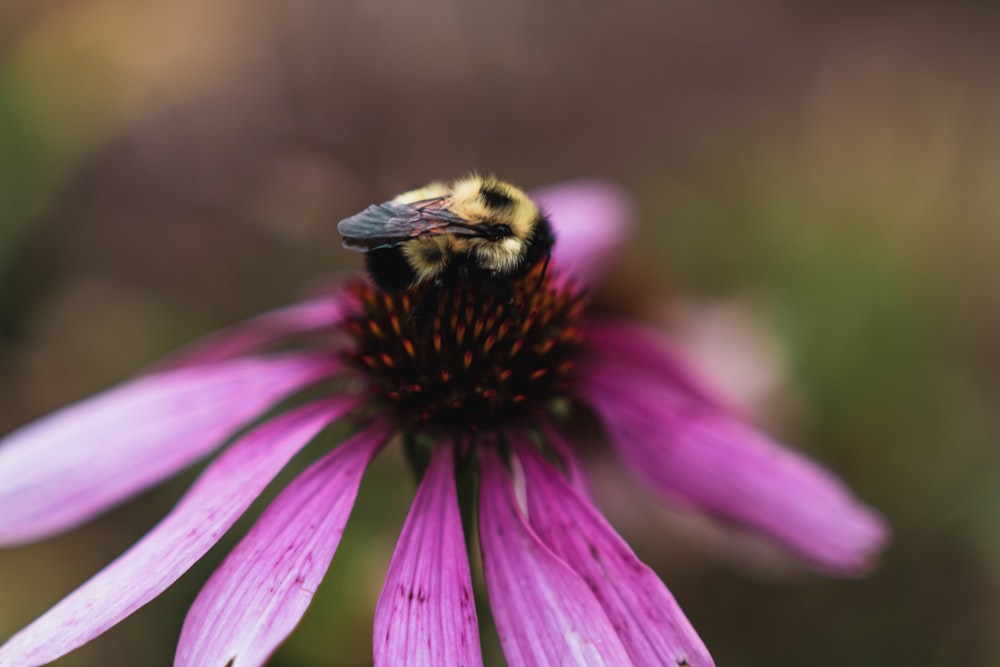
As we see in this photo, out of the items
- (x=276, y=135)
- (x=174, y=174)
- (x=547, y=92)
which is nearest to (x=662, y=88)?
(x=547, y=92)

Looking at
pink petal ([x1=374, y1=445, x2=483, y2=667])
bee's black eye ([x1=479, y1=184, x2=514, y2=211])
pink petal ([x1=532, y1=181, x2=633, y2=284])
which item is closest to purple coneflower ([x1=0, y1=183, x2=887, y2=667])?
pink petal ([x1=374, y1=445, x2=483, y2=667])

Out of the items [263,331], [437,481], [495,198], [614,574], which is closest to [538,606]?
[614,574]

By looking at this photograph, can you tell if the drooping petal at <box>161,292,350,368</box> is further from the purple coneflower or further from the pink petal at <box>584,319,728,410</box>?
the pink petal at <box>584,319,728,410</box>

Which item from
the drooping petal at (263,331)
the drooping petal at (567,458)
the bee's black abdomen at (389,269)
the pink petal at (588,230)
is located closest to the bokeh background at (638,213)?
the pink petal at (588,230)

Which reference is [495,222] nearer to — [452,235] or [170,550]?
[452,235]

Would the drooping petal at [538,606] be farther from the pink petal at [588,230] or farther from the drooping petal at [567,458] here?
the pink petal at [588,230]
